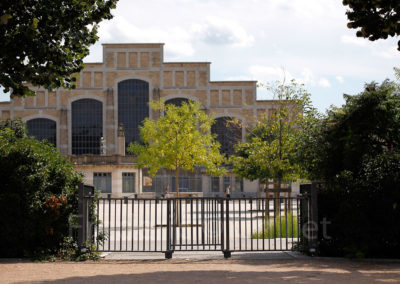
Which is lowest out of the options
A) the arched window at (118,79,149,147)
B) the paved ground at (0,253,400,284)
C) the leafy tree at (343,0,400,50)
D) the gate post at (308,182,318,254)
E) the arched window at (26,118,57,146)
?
the paved ground at (0,253,400,284)

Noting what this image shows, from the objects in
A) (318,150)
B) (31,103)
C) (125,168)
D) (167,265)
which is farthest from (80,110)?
(167,265)

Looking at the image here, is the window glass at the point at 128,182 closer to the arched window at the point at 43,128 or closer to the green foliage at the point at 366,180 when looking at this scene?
the arched window at the point at 43,128

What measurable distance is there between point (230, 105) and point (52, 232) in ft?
168

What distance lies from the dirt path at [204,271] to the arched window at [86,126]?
49.9 meters

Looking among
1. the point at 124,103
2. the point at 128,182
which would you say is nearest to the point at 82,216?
the point at 128,182

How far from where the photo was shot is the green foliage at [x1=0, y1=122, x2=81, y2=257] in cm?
1190

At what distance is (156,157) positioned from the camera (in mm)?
26391

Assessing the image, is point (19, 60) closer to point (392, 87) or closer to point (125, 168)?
point (392, 87)

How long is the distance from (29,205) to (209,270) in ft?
14.6

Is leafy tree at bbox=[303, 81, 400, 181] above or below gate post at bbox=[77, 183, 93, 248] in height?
above

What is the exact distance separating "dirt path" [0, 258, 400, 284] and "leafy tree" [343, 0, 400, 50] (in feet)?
14.4

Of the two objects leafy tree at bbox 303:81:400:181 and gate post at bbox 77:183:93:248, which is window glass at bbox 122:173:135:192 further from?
gate post at bbox 77:183:93:248

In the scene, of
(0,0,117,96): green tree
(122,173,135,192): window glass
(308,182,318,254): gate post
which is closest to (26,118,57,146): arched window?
(122,173,135,192): window glass

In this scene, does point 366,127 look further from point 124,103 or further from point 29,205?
point 124,103
